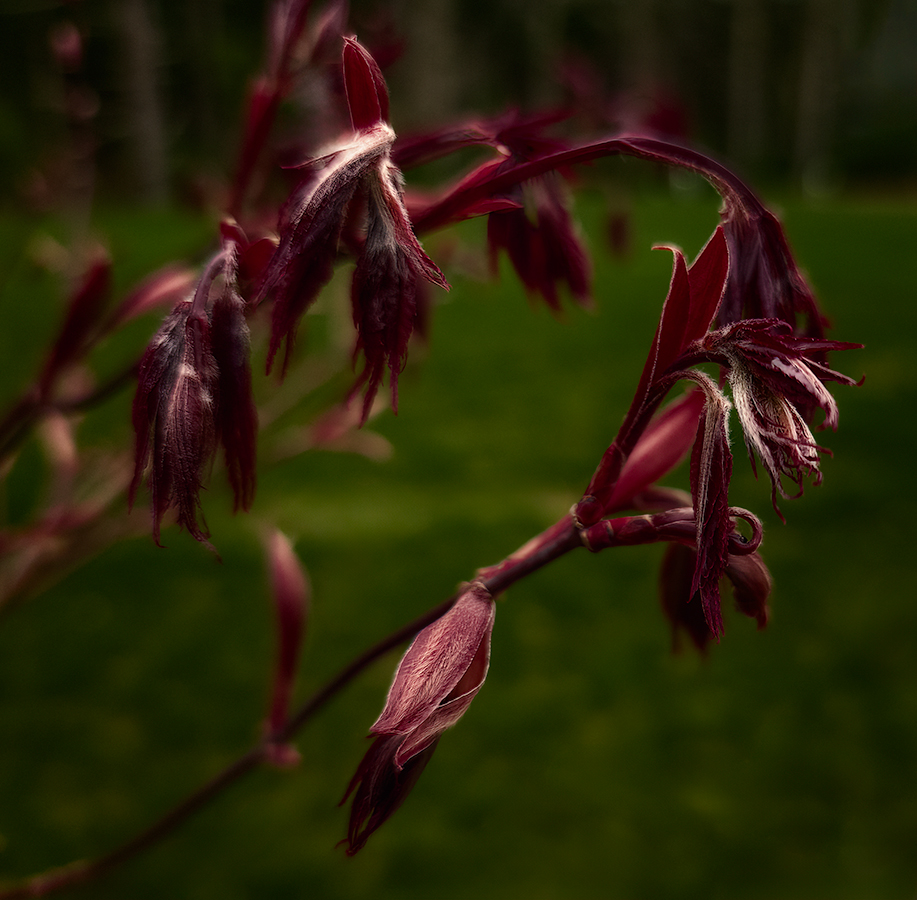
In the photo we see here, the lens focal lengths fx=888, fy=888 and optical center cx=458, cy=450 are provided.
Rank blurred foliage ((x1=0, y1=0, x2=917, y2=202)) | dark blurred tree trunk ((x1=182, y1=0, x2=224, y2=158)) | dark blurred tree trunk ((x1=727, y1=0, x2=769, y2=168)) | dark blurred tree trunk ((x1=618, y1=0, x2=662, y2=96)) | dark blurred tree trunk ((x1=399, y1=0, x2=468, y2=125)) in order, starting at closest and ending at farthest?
dark blurred tree trunk ((x1=399, y1=0, x2=468, y2=125))
blurred foliage ((x1=0, y1=0, x2=917, y2=202))
dark blurred tree trunk ((x1=182, y1=0, x2=224, y2=158))
dark blurred tree trunk ((x1=618, y1=0, x2=662, y2=96))
dark blurred tree trunk ((x1=727, y1=0, x2=769, y2=168))

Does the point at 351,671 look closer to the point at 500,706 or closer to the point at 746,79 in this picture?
the point at 500,706

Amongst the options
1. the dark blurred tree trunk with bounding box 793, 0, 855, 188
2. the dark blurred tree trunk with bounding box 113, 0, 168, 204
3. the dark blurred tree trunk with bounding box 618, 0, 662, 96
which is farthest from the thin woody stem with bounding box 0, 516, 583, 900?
the dark blurred tree trunk with bounding box 793, 0, 855, 188

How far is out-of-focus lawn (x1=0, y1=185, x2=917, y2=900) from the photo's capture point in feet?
3.01

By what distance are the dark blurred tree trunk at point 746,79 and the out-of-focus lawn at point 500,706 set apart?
13610 mm

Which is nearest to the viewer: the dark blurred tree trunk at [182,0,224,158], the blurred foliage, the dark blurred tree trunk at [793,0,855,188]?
the blurred foliage

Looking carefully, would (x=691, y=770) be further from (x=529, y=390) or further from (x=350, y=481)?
(x=529, y=390)

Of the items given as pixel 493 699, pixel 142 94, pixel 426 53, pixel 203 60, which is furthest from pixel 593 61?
pixel 493 699

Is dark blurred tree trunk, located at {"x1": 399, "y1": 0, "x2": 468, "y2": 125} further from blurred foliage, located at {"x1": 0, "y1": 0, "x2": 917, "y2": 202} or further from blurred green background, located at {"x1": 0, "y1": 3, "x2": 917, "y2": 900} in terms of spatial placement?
blurred green background, located at {"x1": 0, "y1": 3, "x2": 917, "y2": 900}

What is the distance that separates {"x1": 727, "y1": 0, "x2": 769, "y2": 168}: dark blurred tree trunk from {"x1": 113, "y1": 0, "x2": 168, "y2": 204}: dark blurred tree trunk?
909 cm

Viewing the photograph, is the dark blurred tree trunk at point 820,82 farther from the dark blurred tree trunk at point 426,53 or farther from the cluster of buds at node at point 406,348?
the cluster of buds at node at point 406,348

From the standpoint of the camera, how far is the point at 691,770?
41.2 inches

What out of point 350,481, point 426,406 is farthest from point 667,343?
point 426,406

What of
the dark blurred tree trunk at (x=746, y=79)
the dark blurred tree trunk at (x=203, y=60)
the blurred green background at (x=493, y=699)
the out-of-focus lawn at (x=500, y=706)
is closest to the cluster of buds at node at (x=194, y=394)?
the blurred green background at (x=493, y=699)

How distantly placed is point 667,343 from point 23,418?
0.43m
